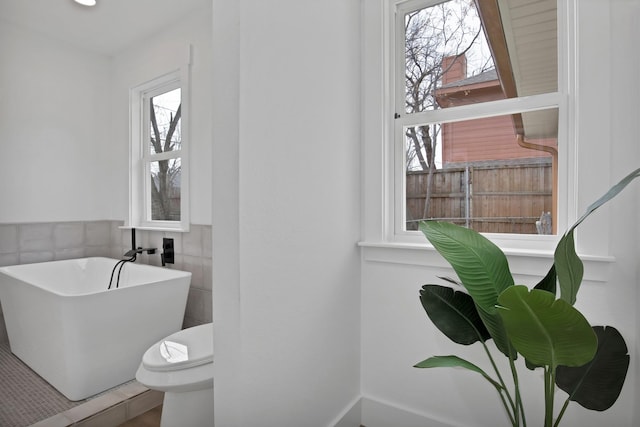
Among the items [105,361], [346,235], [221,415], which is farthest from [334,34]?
[105,361]

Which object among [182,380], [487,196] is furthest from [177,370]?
[487,196]

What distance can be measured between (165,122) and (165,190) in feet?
1.99

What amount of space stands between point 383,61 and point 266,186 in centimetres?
99

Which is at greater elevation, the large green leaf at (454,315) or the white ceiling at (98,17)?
the white ceiling at (98,17)

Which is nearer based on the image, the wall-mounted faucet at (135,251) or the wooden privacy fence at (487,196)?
the wooden privacy fence at (487,196)

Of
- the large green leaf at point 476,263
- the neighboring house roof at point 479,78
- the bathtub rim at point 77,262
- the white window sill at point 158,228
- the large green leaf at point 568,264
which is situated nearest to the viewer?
the large green leaf at point 568,264

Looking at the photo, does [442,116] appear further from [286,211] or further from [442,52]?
[286,211]

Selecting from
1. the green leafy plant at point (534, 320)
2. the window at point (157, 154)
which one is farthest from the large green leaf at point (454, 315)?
the window at point (157, 154)

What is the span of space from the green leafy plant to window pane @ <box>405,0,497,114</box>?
0.85 m

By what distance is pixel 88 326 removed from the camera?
6.23 feet

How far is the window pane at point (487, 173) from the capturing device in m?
1.49

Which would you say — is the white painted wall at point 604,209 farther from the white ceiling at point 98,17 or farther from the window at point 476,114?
the white ceiling at point 98,17

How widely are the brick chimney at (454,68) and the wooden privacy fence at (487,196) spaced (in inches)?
17.1

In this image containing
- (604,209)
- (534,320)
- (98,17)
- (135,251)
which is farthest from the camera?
(135,251)
